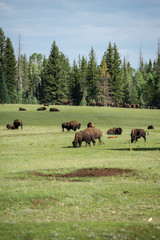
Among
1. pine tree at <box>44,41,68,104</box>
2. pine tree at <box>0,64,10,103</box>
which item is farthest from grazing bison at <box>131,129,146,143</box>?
pine tree at <box>44,41,68,104</box>

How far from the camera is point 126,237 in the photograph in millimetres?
7434

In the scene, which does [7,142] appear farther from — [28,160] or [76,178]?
[76,178]

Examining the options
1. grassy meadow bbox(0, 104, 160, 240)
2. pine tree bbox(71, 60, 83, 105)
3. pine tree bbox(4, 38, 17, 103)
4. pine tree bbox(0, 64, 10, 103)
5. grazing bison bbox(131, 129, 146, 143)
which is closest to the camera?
grassy meadow bbox(0, 104, 160, 240)

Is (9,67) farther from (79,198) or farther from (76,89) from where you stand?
(79,198)

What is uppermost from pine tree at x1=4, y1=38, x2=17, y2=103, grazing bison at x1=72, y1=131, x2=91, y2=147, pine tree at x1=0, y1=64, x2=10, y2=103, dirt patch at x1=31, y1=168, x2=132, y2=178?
pine tree at x1=4, y1=38, x2=17, y2=103

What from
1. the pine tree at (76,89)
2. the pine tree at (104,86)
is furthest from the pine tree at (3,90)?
the pine tree at (104,86)

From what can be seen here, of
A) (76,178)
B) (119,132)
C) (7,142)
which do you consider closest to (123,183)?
(76,178)

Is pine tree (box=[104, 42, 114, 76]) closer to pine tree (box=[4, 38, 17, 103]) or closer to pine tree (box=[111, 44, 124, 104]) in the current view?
pine tree (box=[111, 44, 124, 104])

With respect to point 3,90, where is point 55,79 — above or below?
above

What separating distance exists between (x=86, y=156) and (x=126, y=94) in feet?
311

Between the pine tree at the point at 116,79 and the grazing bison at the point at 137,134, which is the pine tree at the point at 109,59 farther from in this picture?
the grazing bison at the point at 137,134

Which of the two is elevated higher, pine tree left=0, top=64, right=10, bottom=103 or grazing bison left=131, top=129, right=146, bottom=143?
pine tree left=0, top=64, right=10, bottom=103

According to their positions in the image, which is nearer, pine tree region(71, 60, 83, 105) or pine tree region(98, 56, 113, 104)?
pine tree region(98, 56, 113, 104)

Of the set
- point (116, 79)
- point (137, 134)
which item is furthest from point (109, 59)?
point (137, 134)
